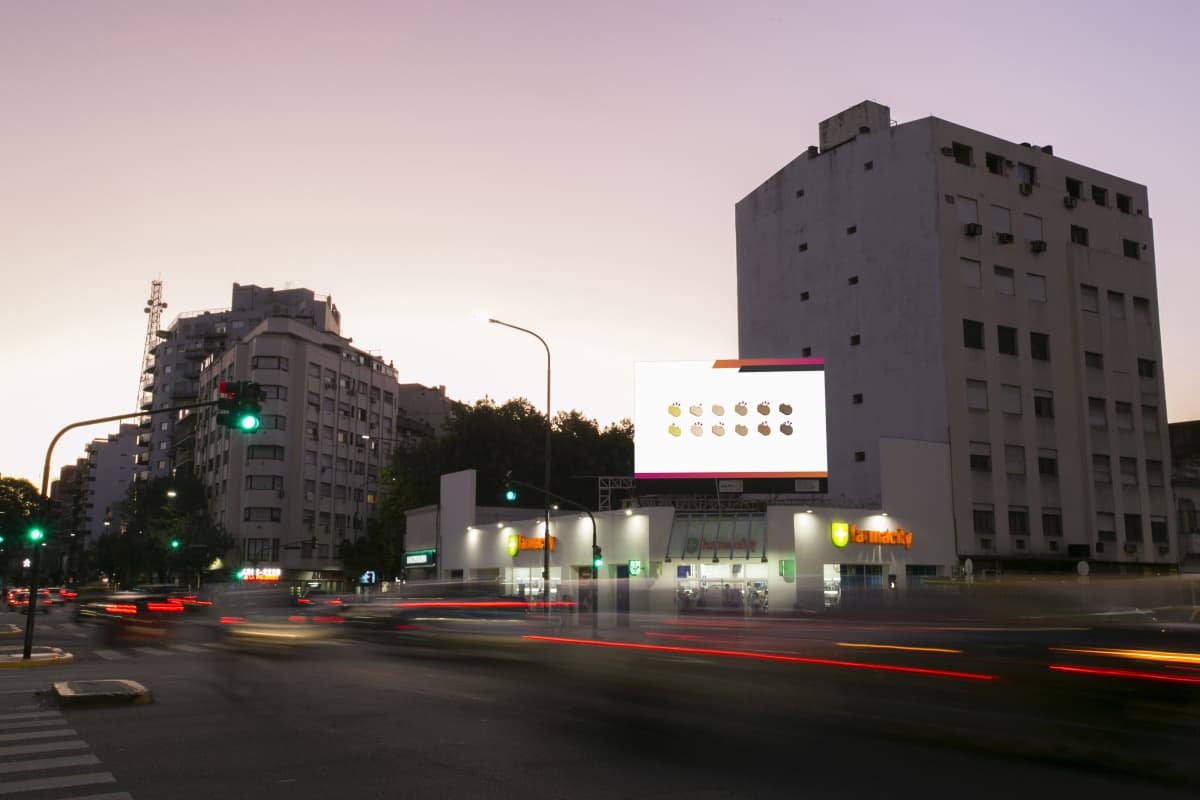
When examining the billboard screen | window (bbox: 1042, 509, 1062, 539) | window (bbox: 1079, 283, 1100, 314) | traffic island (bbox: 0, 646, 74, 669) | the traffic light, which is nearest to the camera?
traffic island (bbox: 0, 646, 74, 669)

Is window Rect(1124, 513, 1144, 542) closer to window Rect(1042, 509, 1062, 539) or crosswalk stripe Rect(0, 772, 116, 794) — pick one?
window Rect(1042, 509, 1062, 539)

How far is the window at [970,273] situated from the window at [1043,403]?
7.34 metres

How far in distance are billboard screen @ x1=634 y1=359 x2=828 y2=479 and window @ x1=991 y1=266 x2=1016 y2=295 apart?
16215mm

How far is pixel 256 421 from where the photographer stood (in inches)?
829

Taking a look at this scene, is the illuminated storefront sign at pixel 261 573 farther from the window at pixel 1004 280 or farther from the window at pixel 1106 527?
the window at pixel 1106 527

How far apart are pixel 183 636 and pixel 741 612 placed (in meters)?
21.0

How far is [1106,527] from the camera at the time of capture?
192ft

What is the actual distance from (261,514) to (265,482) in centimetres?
304

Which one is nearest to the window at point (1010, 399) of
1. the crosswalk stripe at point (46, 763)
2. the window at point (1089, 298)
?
the window at point (1089, 298)

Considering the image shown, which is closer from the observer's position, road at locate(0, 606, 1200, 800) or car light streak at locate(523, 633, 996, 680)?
road at locate(0, 606, 1200, 800)

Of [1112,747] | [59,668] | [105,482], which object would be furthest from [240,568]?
[105,482]

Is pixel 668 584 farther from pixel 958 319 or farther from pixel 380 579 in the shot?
pixel 380 579

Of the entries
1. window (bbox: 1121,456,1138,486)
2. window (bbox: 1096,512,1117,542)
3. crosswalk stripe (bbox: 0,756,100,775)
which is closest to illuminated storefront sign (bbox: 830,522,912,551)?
window (bbox: 1096,512,1117,542)

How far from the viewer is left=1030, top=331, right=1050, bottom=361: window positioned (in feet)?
191
